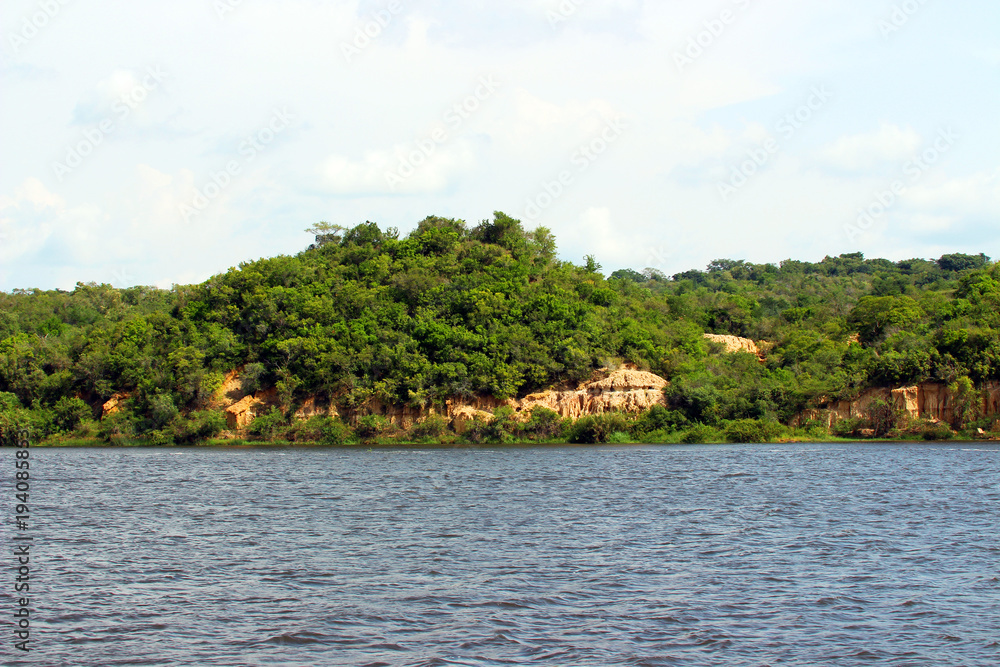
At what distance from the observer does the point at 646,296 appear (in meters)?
102

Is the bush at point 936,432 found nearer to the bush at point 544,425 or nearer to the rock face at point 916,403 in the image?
the rock face at point 916,403

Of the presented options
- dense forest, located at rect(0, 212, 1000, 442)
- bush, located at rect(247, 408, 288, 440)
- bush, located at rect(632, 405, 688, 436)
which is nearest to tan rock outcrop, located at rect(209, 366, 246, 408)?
dense forest, located at rect(0, 212, 1000, 442)

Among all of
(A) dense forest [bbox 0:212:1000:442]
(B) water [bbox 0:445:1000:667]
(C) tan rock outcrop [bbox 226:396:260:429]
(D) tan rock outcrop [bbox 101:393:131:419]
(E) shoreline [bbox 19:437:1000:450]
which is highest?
(A) dense forest [bbox 0:212:1000:442]

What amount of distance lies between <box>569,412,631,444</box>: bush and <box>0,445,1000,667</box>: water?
2648cm

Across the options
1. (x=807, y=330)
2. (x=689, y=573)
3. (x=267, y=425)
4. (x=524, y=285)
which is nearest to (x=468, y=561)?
(x=689, y=573)

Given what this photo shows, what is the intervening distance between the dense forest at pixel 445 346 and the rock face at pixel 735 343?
2228mm

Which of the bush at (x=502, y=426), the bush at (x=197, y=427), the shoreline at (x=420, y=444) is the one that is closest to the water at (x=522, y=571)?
the shoreline at (x=420, y=444)

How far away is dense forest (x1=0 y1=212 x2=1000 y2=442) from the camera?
72.4m

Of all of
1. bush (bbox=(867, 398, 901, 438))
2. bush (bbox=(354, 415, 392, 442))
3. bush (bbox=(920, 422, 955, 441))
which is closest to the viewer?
bush (bbox=(920, 422, 955, 441))

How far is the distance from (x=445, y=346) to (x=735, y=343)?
33278 mm

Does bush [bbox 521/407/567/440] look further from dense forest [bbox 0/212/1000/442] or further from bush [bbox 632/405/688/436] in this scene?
bush [bbox 632/405/688/436]

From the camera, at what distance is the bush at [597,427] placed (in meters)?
69.9

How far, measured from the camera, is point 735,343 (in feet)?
303

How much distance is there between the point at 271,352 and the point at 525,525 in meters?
54.9
